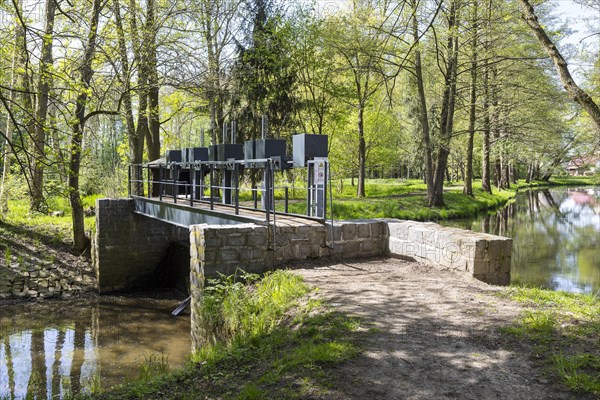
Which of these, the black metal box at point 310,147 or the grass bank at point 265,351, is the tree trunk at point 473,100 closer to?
the black metal box at point 310,147

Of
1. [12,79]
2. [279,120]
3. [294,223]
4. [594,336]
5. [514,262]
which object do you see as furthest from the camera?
[279,120]

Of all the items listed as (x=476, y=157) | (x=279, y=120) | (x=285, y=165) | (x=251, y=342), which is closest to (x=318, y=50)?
(x=279, y=120)

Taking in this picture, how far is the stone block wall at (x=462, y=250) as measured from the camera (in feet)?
24.6

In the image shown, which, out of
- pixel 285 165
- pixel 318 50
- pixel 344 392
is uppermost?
pixel 318 50

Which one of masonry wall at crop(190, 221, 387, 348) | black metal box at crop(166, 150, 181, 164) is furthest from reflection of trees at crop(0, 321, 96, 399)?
Answer: black metal box at crop(166, 150, 181, 164)

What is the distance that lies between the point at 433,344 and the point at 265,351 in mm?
1699

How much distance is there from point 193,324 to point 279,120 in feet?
53.6

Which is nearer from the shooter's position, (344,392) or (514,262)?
(344,392)

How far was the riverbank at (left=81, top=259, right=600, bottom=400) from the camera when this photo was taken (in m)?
3.98

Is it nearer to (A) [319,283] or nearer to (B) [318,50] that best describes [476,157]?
(B) [318,50]

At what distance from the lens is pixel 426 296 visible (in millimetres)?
6352

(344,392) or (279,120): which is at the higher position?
(279,120)

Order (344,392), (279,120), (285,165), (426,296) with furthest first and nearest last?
(279,120) → (285,165) → (426,296) → (344,392)

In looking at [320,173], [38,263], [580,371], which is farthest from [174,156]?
[580,371]
